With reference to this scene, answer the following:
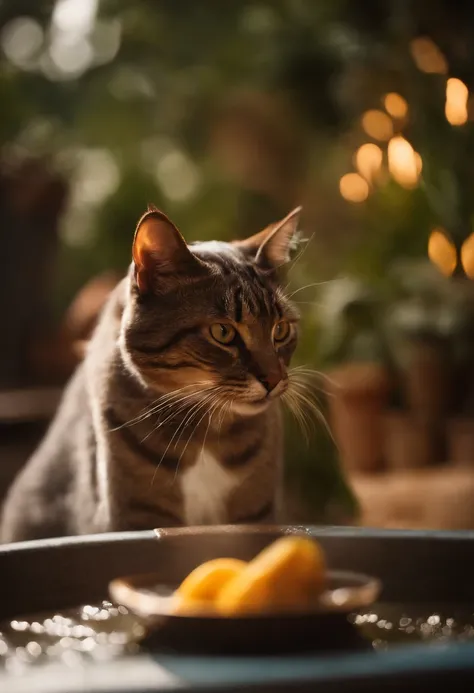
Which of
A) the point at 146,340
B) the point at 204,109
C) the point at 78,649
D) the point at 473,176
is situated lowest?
the point at 78,649

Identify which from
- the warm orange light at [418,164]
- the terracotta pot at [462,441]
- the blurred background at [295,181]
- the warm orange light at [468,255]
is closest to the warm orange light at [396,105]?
the blurred background at [295,181]

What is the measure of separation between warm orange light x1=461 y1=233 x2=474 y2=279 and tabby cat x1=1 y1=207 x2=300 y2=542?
1643 mm

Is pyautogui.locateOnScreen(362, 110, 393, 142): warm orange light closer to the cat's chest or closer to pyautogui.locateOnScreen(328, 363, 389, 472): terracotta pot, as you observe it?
pyautogui.locateOnScreen(328, 363, 389, 472): terracotta pot

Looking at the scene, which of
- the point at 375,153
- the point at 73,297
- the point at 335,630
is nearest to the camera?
the point at 335,630

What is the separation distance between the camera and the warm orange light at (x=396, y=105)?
132 inches

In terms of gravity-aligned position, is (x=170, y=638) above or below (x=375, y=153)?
below

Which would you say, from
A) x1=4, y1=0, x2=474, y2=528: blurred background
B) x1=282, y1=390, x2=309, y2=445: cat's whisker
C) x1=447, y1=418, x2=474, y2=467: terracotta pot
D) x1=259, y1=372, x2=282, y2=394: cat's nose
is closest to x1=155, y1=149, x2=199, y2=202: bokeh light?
x1=4, y1=0, x2=474, y2=528: blurred background

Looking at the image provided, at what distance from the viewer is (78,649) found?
659 millimetres

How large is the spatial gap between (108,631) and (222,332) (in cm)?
59

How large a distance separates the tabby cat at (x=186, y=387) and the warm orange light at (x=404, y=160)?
5.79 feet

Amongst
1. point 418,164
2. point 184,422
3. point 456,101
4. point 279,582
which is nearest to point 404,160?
point 418,164

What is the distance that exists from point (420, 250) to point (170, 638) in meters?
3.29

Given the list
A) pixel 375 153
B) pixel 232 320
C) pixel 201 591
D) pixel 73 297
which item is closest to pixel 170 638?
pixel 201 591

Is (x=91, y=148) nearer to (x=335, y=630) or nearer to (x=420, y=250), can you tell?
(x=420, y=250)
